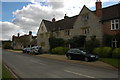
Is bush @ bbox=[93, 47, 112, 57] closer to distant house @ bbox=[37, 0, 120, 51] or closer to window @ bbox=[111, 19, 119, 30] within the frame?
distant house @ bbox=[37, 0, 120, 51]

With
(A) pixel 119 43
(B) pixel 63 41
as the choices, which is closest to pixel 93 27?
(A) pixel 119 43

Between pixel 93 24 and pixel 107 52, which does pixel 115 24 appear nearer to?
pixel 93 24

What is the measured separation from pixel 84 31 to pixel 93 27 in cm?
268

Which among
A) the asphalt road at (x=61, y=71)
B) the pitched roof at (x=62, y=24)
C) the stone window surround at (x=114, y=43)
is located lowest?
the asphalt road at (x=61, y=71)

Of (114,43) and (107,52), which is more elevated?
(114,43)

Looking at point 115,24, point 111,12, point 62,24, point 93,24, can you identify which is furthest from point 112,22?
point 62,24

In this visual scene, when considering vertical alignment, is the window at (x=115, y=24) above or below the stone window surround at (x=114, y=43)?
above

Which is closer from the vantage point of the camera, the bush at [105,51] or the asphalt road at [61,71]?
the asphalt road at [61,71]

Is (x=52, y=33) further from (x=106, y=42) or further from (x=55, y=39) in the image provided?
(x=106, y=42)

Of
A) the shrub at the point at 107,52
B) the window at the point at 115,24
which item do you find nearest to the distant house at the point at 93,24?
the window at the point at 115,24

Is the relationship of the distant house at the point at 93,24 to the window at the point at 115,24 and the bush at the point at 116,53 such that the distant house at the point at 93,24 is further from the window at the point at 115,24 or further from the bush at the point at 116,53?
the bush at the point at 116,53

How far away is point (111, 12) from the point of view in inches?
1040

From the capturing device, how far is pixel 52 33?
40.8m

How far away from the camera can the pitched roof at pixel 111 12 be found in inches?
990
